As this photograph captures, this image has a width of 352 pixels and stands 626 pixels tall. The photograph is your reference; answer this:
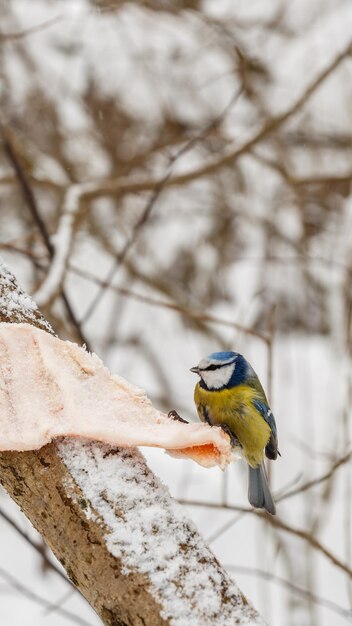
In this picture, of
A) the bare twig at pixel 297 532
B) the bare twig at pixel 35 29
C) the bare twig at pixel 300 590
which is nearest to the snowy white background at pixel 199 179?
the bare twig at pixel 35 29

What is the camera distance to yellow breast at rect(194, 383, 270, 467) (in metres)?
Result: 1.47

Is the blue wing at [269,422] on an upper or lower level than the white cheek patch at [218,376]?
lower

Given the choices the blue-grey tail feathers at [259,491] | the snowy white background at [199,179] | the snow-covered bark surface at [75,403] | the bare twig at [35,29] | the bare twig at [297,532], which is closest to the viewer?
the snow-covered bark surface at [75,403]

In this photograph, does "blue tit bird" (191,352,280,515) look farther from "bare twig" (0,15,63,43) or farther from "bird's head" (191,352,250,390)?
"bare twig" (0,15,63,43)

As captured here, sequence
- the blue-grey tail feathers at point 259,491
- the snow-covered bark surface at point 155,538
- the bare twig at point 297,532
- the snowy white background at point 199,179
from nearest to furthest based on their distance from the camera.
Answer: the snow-covered bark surface at point 155,538 < the blue-grey tail feathers at point 259,491 < the bare twig at point 297,532 < the snowy white background at point 199,179

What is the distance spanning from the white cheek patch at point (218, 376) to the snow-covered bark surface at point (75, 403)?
1.43 ft

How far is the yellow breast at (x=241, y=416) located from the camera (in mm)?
1468

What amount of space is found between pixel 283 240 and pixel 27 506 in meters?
3.89

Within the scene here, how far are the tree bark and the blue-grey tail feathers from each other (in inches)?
23.1

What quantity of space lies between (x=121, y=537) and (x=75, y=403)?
23 cm

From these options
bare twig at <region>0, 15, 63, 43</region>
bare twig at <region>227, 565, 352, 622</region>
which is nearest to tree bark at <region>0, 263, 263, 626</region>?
bare twig at <region>227, 565, 352, 622</region>

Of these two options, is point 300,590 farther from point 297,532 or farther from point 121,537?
point 121,537

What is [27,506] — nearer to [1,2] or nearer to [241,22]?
[1,2]

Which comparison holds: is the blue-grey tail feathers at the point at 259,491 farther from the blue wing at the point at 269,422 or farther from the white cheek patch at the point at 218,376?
the white cheek patch at the point at 218,376
